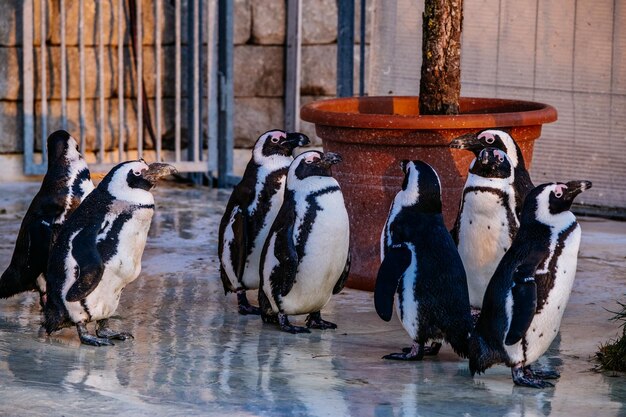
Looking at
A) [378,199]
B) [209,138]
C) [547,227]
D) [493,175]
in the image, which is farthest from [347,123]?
[209,138]

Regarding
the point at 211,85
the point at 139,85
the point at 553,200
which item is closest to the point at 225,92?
the point at 211,85

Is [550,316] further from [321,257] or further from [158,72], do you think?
[158,72]

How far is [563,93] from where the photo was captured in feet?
26.3

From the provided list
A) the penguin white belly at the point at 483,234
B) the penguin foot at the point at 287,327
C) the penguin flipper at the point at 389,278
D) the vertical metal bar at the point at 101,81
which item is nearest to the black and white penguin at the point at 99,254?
the penguin foot at the point at 287,327

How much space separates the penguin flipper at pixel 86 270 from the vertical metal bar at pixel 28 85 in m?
3.72

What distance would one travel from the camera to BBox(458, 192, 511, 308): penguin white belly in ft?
16.9

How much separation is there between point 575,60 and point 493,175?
10.0ft

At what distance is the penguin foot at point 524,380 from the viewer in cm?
442

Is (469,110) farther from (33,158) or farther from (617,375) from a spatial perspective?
(33,158)

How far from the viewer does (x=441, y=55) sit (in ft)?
19.6

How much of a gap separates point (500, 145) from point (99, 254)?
175 cm

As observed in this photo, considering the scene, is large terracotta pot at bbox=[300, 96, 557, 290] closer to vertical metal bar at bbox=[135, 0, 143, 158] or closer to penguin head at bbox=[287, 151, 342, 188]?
penguin head at bbox=[287, 151, 342, 188]

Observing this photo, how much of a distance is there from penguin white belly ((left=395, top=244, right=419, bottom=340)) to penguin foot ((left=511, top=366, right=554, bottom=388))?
1.40 ft

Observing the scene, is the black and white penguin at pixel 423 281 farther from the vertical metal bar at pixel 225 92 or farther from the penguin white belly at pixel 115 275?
the vertical metal bar at pixel 225 92
